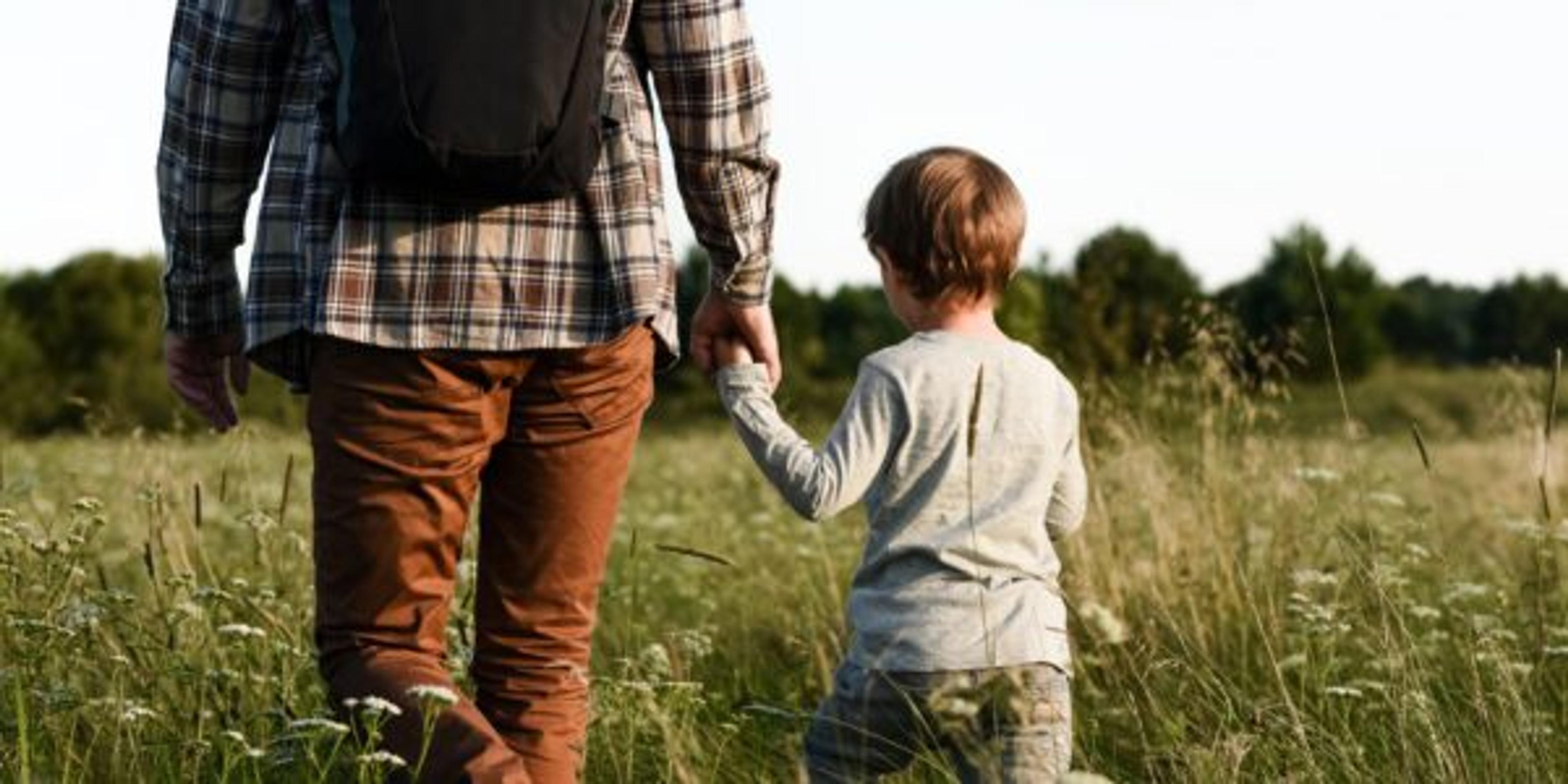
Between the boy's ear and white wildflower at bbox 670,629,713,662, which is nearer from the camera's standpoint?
the boy's ear

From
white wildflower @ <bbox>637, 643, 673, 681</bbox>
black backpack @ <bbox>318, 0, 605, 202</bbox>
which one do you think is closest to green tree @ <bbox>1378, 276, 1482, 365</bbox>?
white wildflower @ <bbox>637, 643, 673, 681</bbox>

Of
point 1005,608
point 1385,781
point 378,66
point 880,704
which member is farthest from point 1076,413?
point 378,66

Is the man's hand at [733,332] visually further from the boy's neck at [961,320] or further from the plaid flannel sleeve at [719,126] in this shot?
the boy's neck at [961,320]

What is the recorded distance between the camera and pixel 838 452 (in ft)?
10.9

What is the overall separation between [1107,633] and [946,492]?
2.63ft

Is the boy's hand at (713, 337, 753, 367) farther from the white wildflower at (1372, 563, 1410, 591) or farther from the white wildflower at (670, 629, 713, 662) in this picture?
the white wildflower at (1372, 563, 1410, 591)

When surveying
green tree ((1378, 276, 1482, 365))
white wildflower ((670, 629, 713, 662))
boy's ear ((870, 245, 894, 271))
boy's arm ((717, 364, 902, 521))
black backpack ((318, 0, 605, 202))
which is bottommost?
white wildflower ((670, 629, 713, 662))

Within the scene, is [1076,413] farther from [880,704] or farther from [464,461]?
[464,461]

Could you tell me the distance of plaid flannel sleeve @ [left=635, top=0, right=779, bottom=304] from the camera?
3578mm

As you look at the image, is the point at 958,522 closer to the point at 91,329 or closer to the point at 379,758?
the point at 379,758

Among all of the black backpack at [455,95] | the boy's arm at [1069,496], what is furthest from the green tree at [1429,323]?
the black backpack at [455,95]

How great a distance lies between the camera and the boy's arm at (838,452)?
332 centimetres

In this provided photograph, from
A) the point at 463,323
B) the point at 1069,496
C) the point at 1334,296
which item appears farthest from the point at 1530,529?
the point at 1334,296

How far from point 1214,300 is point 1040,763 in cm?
366
